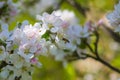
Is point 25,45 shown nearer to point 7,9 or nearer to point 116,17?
point 116,17

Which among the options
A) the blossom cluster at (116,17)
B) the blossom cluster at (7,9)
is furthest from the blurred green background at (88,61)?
the blossom cluster at (116,17)

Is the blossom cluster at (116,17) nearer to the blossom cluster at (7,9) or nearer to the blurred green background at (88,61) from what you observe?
the blossom cluster at (7,9)

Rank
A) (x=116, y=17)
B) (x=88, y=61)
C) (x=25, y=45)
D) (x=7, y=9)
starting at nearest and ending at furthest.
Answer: (x=25, y=45), (x=116, y=17), (x=7, y=9), (x=88, y=61)

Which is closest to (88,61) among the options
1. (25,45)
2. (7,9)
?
(7,9)

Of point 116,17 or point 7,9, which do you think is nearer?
point 116,17

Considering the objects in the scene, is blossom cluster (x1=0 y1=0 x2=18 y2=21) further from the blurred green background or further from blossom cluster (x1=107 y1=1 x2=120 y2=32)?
the blurred green background

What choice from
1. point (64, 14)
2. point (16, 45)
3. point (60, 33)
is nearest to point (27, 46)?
point (16, 45)

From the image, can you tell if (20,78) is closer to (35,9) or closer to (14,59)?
(14,59)

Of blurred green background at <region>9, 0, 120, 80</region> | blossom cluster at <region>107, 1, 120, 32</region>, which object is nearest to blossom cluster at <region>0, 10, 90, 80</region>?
blossom cluster at <region>107, 1, 120, 32</region>
